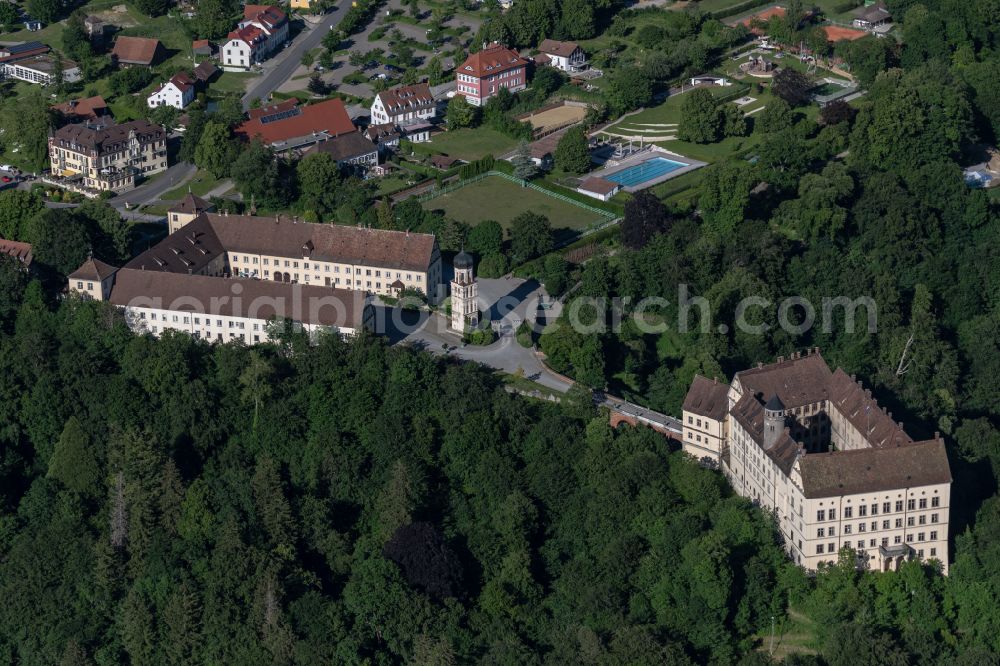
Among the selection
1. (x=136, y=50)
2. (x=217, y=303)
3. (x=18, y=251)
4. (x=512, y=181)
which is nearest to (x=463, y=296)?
(x=217, y=303)

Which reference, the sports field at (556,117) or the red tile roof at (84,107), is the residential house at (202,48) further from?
the sports field at (556,117)

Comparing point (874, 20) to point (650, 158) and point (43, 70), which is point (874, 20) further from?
point (43, 70)

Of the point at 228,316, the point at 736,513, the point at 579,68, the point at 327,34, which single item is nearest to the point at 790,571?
the point at 736,513

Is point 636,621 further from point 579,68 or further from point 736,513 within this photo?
point 579,68

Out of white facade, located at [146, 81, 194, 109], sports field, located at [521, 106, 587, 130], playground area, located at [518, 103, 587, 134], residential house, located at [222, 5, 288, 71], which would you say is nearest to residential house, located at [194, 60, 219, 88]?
residential house, located at [222, 5, 288, 71]

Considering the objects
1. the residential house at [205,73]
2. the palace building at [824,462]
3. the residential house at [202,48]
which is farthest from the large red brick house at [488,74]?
the palace building at [824,462]

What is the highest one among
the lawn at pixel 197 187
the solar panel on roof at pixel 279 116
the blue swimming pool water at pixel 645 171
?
the solar panel on roof at pixel 279 116

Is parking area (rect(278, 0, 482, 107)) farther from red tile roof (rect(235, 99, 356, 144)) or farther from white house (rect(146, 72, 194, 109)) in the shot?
red tile roof (rect(235, 99, 356, 144))
